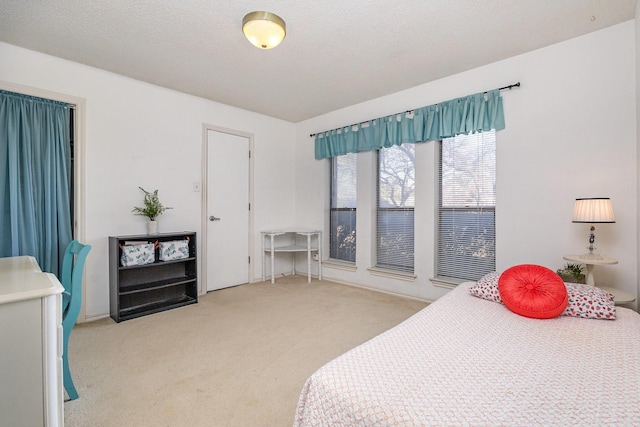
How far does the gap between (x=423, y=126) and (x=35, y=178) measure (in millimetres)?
3867

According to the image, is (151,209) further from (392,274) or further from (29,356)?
(392,274)

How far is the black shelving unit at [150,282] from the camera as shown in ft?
9.62

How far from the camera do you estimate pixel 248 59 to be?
2814mm

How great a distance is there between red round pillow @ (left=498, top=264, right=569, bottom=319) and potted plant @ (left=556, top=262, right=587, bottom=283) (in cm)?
69

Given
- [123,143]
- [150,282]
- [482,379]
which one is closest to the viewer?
[482,379]

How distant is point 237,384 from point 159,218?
7.67 feet

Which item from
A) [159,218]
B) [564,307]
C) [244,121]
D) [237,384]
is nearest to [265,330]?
[237,384]

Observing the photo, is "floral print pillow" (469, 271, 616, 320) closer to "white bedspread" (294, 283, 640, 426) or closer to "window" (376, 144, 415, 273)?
"white bedspread" (294, 283, 640, 426)

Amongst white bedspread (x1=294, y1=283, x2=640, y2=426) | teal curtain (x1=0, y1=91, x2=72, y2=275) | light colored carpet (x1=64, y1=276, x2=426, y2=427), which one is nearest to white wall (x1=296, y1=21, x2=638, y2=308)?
white bedspread (x1=294, y1=283, x2=640, y2=426)

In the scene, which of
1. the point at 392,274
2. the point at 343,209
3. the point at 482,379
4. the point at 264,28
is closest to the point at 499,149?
the point at 392,274

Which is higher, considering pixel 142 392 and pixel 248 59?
pixel 248 59

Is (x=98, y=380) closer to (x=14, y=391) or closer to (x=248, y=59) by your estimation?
(x=14, y=391)

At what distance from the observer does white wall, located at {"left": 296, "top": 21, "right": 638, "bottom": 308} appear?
2301mm

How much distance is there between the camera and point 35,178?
265cm
